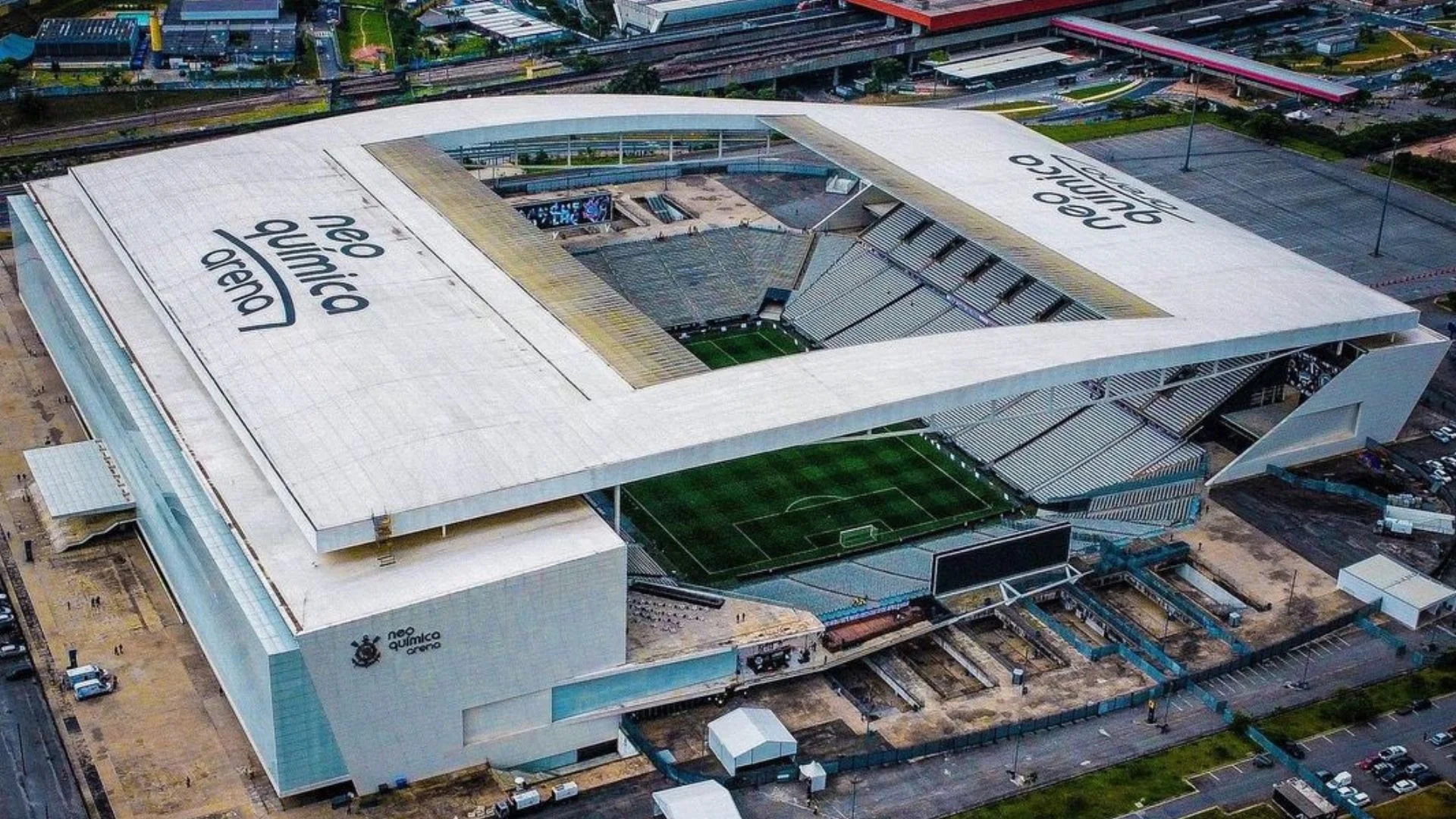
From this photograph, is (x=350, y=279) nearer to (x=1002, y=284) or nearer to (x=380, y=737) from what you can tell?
(x=380, y=737)

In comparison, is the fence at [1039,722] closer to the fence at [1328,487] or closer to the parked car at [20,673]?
the fence at [1328,487]

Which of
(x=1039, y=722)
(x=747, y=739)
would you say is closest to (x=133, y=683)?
(x=747, y=739)

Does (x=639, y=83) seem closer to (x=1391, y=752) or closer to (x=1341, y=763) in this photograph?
(x=1341, y=763)

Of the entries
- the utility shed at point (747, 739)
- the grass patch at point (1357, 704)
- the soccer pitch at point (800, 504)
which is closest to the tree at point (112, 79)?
the soccer pitch at point (800, 504)

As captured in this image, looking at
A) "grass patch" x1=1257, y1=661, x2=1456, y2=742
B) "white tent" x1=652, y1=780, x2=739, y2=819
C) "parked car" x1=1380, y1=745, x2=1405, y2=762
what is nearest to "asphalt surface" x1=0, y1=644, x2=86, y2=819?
"white tent" x1=652, y1=780, x2=739, y2=819

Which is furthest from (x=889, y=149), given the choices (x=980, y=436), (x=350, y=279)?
(x=350, y=279)

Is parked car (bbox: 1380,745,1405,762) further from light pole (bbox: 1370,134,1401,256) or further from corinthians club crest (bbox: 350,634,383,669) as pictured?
light pole (bbox: 1370,134,1401,256)
